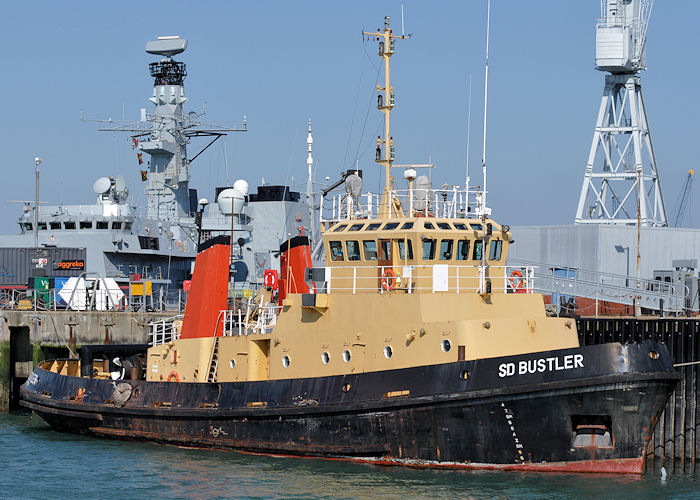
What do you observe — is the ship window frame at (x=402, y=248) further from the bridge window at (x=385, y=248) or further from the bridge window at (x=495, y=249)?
the bridge window at (x=495, y=249)

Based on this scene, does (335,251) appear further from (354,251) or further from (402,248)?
(402,248)

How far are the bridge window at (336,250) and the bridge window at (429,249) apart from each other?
1827 millimetres

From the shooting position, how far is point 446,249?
19.6 m

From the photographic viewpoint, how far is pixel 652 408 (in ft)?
57.4

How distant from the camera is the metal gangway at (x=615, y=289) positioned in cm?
2692

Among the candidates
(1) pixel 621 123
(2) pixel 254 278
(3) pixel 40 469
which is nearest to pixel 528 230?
(1) pixel 621 123

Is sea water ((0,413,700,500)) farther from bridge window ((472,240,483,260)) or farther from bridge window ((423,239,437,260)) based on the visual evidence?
bridge window ((472,240,483,260))

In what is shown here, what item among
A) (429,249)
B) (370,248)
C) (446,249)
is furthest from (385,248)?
(446,249)

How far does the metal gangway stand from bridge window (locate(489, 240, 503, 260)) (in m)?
5.14

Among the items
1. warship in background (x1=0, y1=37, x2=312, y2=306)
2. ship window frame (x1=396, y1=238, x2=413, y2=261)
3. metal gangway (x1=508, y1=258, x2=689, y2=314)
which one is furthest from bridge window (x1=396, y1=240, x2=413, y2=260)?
warship in background (x1=0, y1=37, x2=312, y2=306)

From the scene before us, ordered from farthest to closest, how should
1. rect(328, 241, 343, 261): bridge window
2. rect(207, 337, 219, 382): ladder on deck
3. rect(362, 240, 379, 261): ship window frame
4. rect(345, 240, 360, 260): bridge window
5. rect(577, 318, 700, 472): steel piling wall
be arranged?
rect(207, 337, 219, 382): ladder on deck
rect(577, 318, 700, 472): steel piling wall
rect(328, 241, 343, 261): bridge window
rect(345, 240, 360, 260): bridge window
rect(362, 240, 379, 261): ship window frame

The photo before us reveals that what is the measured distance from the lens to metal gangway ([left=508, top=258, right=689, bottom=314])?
26.9 m

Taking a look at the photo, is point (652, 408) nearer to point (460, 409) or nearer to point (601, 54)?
point (460, 409)

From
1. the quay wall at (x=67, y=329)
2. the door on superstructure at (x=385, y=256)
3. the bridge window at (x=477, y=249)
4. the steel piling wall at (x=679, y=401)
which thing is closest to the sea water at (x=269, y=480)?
the steel piling wall at (x=679, y=401)
